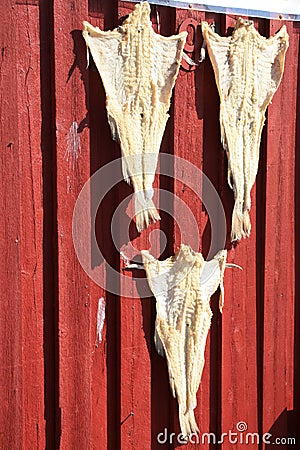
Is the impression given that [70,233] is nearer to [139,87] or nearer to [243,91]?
[139,87]

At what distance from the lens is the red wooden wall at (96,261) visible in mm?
2133

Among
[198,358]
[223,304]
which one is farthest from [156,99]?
[198,358]

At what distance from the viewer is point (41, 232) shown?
2195 millimetres

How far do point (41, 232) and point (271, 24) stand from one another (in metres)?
1.33

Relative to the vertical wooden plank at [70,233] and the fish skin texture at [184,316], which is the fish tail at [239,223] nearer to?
Result: the fish skin texture at [184,316]

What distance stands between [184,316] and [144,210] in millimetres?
476

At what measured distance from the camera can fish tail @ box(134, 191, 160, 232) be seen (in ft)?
7.58

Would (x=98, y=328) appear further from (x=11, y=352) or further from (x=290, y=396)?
(x=290, y=396)

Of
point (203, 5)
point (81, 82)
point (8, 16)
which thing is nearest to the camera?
point (8, 16)

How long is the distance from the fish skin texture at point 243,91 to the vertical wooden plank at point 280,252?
0.27 ft

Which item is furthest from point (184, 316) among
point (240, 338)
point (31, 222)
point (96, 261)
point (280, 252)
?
point (31, 222)

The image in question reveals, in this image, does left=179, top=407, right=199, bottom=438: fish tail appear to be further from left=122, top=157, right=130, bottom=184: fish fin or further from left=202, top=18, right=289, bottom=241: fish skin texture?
left=122, top=157, right=130, bottom=184: fish fin

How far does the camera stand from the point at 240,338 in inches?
103

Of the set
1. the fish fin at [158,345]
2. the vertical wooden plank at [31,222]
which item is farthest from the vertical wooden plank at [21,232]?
the fish fin at [158,345]
